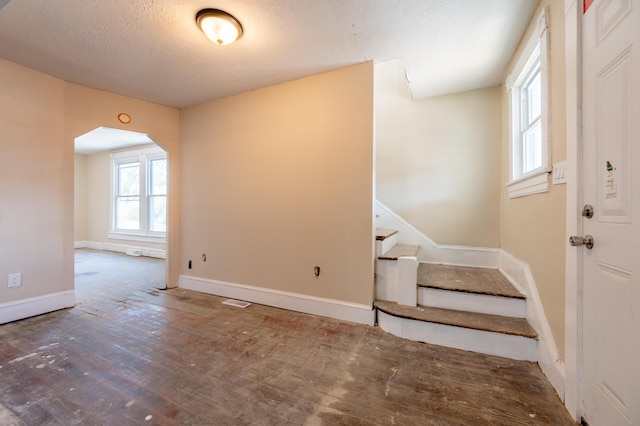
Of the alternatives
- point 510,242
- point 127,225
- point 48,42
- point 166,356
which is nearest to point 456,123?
point 510,242

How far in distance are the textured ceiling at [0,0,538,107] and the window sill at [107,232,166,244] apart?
3668 mm

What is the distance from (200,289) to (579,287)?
3669mm

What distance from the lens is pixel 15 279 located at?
2576 mm

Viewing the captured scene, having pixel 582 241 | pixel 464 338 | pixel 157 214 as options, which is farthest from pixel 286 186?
pixel 157 214

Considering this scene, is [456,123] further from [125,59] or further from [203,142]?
[125,59]

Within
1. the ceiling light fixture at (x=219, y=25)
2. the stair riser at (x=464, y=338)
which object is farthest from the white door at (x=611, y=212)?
the ceiling light fixture at (x=219, y=25)

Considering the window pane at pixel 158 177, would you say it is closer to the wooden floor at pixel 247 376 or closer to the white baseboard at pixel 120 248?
the white baseboard at pixel 120 248

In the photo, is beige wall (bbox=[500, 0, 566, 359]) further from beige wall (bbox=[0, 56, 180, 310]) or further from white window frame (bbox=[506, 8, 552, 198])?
beige wall (bbox=[0, 56, 180, 310])

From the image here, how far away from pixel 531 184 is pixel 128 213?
25.5 ft

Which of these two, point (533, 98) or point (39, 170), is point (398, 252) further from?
point (39, 170)

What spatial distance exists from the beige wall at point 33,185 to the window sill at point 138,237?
302cm

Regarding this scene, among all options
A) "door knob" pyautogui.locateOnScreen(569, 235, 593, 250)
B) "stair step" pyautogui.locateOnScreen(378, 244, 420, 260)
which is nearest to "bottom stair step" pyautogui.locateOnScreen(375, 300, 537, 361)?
"stair step" pyautogui.locateOnScreen(378, 244, 420, 260)

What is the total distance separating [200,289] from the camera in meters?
3.50

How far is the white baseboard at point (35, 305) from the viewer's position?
8.28ft
